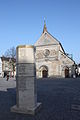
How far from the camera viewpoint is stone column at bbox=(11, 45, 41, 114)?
586 centimetres

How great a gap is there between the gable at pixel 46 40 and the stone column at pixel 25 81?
37.2m

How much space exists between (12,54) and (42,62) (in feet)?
61.1

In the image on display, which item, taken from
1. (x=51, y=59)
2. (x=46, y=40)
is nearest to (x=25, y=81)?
(x=51, y=59)

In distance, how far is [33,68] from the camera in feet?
19.6

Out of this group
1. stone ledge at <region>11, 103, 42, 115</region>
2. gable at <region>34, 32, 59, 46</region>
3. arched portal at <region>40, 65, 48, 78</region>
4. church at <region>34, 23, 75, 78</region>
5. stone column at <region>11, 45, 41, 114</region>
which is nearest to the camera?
stone ledge at <region>11, 103, 42, 115</region>

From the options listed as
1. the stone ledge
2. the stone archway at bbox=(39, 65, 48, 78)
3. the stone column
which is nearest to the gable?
the stone archway at bbox=(39, 65, 48, 78)

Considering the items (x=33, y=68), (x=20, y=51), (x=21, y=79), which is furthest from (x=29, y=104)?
(x=20, y=51)

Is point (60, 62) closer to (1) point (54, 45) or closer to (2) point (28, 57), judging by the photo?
(1) point (54, 45)

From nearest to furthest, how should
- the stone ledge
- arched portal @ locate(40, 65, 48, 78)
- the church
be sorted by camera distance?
the stone ledge → the church → arched portal @ locate(40, 65, 48, 78)

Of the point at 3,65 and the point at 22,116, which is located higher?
the point at 3,65

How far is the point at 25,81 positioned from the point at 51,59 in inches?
1424

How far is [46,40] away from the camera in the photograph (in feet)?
144

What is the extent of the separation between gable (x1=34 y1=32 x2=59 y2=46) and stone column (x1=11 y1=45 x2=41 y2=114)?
3719 centimetres

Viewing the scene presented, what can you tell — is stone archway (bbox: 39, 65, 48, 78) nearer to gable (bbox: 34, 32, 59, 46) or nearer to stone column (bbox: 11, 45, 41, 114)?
gable (bbox: 34, 32, 59, 46)
